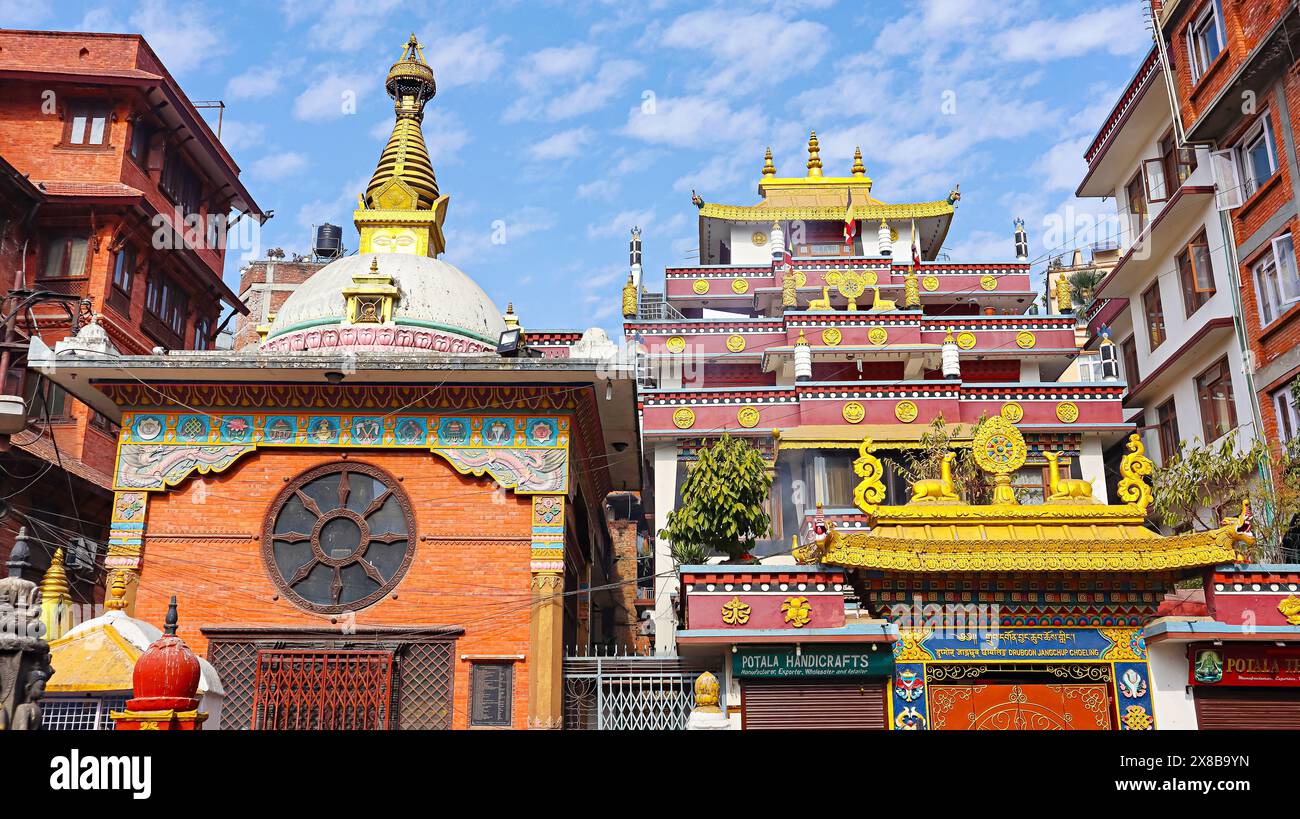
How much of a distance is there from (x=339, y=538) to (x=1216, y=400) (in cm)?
2126

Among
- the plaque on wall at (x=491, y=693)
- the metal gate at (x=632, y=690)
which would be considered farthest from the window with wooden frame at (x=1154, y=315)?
the plaque on wall at (x=491, y=693)

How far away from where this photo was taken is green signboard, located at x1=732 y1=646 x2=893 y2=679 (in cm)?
1855

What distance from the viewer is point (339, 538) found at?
75.0 feet

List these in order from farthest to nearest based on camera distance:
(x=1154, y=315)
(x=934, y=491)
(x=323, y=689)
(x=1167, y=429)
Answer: (x=1154, y=315) → (x=1167, y=429) → (x=323, y=689) → (x=934, y=491)

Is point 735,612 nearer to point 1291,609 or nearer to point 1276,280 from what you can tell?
point 1291,609

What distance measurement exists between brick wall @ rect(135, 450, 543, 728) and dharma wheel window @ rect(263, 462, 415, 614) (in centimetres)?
22

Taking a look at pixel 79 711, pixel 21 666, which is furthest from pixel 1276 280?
pixel 21 666

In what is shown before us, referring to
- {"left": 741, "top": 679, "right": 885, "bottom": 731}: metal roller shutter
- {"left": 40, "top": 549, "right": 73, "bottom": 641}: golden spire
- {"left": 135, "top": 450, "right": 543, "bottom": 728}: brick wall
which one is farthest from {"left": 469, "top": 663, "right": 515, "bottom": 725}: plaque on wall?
{"left": 40, "top": 549, "right": 73, "bottom": 641}: golden spire

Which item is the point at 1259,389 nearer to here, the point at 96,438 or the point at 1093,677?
the point at 1093,677

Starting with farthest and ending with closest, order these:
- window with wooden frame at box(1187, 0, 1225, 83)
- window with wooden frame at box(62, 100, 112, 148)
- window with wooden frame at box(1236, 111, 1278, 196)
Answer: window with wooden frame at box(62, 100, 112, 148)
window with wooden frame at box(1187, 0, 1225, 83)
window with wooden frame at box(1236, 111, 1278, 196)

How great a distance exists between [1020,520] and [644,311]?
70.1 ft

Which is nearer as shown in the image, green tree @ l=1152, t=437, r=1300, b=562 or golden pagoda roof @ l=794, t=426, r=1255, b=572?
golden pagoda roof @ l=794, t=426, r=1255, b=572

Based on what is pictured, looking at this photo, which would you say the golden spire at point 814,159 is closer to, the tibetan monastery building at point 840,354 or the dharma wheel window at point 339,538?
the tibetan monastery building at point 840,354

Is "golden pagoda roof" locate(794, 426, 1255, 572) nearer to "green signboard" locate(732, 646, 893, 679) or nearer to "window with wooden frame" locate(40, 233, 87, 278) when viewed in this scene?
"green signboard" locate(732, 646, 893, 679)
